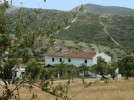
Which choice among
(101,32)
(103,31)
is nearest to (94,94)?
(101,32)

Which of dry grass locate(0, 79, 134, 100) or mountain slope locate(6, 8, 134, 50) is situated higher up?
dry grass locate(0, 79, 134, 100)

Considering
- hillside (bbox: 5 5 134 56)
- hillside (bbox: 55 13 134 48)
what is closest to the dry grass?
hillside (bbox: 5 5 134 56)

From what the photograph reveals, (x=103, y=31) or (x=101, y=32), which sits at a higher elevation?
(x=103, y=31)

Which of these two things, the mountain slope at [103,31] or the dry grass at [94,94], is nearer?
the dry grass at [94,94]

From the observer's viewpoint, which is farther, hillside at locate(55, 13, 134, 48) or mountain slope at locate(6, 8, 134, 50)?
hillside at locate(55, 13, 134, 48)

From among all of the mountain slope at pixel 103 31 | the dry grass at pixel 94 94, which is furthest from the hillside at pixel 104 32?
the dry grass at pixel 94 94

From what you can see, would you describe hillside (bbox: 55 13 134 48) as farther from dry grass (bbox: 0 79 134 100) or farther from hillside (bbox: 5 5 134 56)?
dry grass (bbox: 0 79 134 100)

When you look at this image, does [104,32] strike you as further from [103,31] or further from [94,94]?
[94,94]

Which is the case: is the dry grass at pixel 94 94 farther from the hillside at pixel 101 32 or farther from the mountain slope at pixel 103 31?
the hillside at pixel 101 32

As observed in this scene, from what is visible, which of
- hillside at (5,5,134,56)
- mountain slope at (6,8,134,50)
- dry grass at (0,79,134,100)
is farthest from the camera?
mountain slope at (6,8,134,50)

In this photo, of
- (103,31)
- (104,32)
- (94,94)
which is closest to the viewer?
(94,94)

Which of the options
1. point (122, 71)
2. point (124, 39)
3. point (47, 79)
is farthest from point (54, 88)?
point (124, 39)

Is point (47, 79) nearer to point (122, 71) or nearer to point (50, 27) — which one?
point (50, 27)

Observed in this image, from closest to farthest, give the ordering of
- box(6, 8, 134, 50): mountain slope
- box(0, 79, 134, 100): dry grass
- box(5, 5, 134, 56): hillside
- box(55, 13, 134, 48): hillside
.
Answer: box(0, 79, 134, 100): dry grass
box(5, 5, 134, 56): hillside
box(6, 8, 134, 50): mountain slope
box(55, 13, 134, 48): hillside
